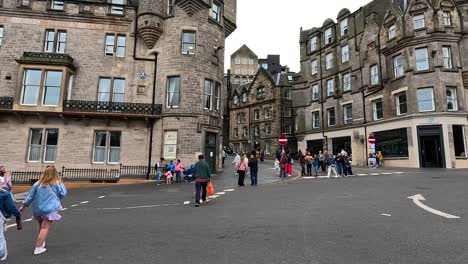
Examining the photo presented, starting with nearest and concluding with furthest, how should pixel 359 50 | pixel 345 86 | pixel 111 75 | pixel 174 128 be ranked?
pixel 174 128 → pixel 111 75 → pixel 359 50 → pixel 345 86

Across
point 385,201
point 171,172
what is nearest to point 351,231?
point 385,201

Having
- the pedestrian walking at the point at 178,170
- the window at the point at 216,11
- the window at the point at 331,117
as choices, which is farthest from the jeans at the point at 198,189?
the window at the point at 331,117

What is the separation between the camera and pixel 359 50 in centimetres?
3169

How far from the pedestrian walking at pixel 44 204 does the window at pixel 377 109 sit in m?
30.3

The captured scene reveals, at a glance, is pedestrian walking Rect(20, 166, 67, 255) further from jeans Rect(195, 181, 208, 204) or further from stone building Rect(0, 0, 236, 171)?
stone building Rect(0, 0, 236, 171)

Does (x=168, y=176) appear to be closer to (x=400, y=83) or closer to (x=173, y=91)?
(x=173, y=91)

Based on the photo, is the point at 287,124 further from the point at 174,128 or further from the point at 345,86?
the point at 174,128

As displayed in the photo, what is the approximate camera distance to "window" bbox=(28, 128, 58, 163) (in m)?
20.1

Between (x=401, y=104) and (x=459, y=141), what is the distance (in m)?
5.55

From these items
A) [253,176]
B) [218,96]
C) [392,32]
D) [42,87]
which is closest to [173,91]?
[218,96]

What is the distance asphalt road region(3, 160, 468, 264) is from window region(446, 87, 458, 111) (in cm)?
1918

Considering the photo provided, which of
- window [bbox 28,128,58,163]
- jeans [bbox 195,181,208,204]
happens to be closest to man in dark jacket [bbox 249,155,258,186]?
jeans [bbox 195,181,208,204]

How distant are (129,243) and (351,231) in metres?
4.43

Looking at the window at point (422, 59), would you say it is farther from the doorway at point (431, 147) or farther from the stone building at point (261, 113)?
the stone building at point (261, 113)
